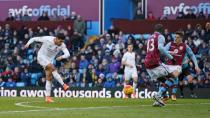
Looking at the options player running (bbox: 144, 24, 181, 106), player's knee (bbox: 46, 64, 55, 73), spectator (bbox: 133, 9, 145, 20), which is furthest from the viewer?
spectator (bbox: 133, 9, 145, 20)

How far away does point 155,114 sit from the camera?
16.5 meters

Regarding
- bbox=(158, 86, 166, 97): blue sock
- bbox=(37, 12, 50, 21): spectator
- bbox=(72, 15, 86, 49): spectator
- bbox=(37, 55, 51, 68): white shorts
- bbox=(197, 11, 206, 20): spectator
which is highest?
bbox=(37, 12, 50, 21): spectator

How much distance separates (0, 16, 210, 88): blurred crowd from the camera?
3225cm

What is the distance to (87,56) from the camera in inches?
1383

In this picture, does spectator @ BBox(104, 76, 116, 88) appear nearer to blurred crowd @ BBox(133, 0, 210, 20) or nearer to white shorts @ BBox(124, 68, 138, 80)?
white shorts @ BBox(124, 68, 138, 80)

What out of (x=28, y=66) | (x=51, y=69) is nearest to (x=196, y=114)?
(x=51, y=69)

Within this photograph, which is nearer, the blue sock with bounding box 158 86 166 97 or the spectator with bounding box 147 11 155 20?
the blue sock with bounding box 158 86 166 97

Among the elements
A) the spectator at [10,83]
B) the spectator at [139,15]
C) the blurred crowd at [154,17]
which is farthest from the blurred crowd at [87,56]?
the spectator at [139,15]

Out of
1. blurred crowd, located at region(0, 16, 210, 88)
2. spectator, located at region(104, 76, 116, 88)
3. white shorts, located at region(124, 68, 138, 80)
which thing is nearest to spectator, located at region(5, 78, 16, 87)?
blurred crowd, located at region(0, 16, 210, 88)

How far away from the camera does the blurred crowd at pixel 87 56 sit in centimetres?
3225

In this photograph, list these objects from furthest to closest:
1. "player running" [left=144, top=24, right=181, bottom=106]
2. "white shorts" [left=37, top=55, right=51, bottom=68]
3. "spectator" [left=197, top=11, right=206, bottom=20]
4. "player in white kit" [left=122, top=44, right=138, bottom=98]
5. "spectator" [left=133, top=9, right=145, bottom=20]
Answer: "spectator" [left=133, top=9, right=145, bottom=20] → "spectator" [left=197, top=11, right=206, bottom=20] → "player in white kit" [left=122, top=44, right=138, bottom=98] → "white shorts" [left=37, top=55, right=51, bottom=68] → "player running" [left=144, top=24, right=181, bottom=106]

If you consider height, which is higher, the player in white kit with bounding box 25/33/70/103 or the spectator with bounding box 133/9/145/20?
the spectator with bounding box 133/9/145/20

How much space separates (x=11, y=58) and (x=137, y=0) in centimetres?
805

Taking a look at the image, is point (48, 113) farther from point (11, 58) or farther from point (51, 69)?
point (11, 58)
